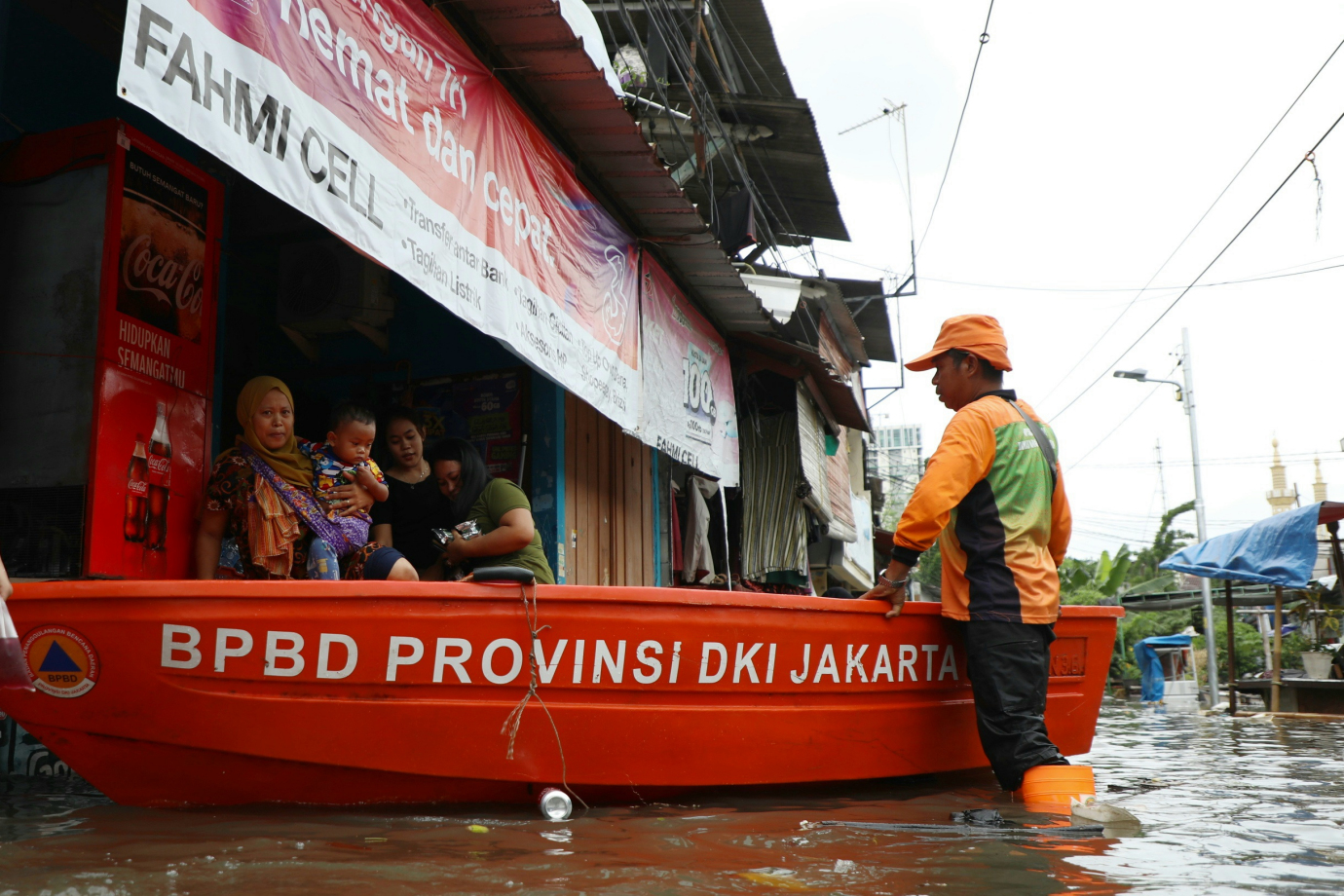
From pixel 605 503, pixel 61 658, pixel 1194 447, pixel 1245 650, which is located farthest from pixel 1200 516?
pixel 61 658

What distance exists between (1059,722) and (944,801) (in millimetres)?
980

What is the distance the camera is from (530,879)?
2.14m

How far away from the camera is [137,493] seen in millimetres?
3598

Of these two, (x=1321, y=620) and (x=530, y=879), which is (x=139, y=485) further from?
(x=1321, y=620)

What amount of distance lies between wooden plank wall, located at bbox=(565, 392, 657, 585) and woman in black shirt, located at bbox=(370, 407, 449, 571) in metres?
1.79

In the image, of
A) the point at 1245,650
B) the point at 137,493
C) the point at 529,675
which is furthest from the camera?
the point at 1245,650

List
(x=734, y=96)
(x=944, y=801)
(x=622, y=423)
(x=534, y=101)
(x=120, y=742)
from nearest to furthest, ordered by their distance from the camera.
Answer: (x=120, y=742) < (x=944, y=801) < (x=534, y=101) < (x=622, y=423) < (x=734, y=96)

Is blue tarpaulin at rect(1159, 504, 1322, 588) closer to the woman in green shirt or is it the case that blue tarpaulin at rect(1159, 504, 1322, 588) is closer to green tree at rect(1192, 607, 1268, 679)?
the woman in green shirt

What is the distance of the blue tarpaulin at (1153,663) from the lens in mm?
19281

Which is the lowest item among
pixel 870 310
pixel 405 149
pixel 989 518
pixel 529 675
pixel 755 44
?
pixel 529 675

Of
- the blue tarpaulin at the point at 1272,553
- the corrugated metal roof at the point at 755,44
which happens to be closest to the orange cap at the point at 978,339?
the corrugated metal roof at the point at 755,44

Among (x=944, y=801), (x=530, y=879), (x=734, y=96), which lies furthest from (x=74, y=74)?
(x=734, y=96)

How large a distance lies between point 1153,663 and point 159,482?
19.3 metres

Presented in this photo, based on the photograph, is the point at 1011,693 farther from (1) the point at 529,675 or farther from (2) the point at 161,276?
(2) the point at 161,276
